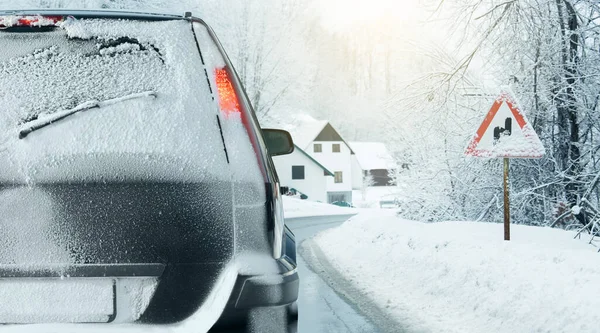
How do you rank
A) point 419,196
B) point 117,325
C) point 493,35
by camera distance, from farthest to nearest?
point 419,196 < point 493,35 < point 117,325

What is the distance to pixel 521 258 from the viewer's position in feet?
23.0

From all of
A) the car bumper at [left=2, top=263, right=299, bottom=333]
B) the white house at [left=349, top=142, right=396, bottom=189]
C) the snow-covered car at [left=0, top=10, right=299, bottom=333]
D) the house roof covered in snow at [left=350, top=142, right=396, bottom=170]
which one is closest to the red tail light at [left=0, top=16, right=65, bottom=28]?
the snow-covered car at [left=0, top=10, right=299, bottom=333]

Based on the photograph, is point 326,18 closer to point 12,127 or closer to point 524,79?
point 524,79

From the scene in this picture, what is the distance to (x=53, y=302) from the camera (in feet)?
6.36

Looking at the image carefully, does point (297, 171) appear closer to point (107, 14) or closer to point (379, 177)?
point (379, 177)

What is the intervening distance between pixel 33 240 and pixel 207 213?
0.57m

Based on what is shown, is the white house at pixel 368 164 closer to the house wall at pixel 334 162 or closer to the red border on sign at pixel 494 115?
the house wall at pixel 334 162

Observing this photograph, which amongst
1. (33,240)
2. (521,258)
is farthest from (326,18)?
(33,240)

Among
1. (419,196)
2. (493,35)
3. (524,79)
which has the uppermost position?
(493,35)

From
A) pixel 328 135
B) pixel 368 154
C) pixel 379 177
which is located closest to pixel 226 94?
pixel 328 135

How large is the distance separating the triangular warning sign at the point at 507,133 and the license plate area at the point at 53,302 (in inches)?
257

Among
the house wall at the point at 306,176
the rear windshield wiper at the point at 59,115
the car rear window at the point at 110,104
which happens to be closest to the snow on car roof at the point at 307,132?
the house wall at the point at 306,176

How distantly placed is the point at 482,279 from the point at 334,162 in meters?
59.9

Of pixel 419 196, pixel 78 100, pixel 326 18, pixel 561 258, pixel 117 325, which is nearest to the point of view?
pixel 117 325
